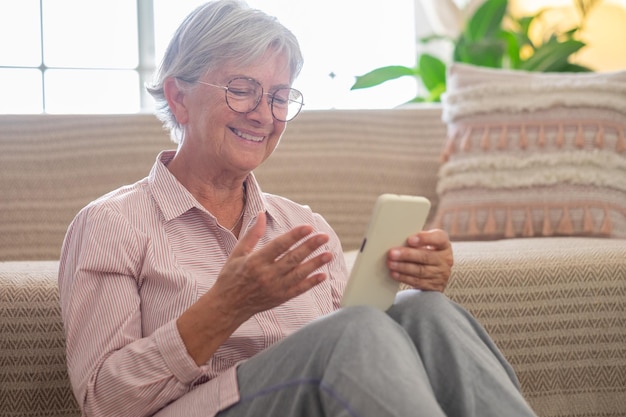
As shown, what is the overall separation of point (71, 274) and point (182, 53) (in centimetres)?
36

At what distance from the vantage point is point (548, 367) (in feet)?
5.07

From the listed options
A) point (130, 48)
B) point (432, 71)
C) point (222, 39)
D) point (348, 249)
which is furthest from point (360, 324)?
point (130, 48)

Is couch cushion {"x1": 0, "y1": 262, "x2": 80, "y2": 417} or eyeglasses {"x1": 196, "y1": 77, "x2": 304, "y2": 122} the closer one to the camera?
eyeglasses {"x1": 196, "y1": 77, "x2": 304, "y2": 122}

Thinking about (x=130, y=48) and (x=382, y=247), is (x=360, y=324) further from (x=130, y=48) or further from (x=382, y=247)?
(x=130, y=48)

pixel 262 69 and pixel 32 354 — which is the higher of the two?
pixel 262 69

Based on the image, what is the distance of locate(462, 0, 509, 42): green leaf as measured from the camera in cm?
260

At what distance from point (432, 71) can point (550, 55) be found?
359 mm

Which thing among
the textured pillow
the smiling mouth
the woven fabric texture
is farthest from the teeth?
the textured pillow

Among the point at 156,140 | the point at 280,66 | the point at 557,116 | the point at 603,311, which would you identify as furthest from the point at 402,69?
the point at 280,66

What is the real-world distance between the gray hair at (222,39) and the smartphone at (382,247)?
31 centimetres

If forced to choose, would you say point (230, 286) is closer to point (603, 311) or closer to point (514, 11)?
point (603, 311)

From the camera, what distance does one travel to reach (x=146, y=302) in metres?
1.11

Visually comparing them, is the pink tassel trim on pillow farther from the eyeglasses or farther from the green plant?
the eyeglasses

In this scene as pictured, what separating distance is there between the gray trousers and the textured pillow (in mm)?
934
